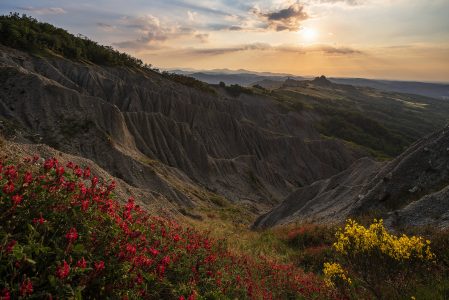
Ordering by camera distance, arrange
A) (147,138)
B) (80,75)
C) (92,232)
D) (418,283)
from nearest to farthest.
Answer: (92,232) → (418,283) → (147,138) → (80,75)

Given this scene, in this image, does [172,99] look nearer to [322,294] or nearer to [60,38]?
[60,38]

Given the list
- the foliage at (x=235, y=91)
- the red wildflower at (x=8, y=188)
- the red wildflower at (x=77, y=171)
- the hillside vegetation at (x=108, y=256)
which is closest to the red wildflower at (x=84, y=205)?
the hillside vegetation at (x=108, y=256)

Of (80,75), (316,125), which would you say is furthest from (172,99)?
(316,125)

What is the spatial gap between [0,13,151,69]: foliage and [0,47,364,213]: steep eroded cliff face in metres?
3.87

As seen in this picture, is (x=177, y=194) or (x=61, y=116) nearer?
(x=177, y=194)

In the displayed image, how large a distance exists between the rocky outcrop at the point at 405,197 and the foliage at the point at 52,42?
186 feet

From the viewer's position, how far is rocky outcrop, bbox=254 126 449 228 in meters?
19.7

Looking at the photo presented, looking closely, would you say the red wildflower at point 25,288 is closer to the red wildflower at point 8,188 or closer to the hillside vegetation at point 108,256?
the hillside vegetation at point 108,256

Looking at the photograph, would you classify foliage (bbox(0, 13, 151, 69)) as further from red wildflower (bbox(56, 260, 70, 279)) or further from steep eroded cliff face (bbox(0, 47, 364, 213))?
red wildflower (bbox(56, 260, 70, 279))

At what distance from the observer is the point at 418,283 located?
32.5ft

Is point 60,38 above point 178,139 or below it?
above

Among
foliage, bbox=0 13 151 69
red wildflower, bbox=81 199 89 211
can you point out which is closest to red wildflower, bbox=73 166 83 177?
red wildflower, bbox=81 199 89 211

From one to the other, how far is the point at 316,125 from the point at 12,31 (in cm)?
10481

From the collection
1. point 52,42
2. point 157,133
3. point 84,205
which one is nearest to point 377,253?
point 84,205
